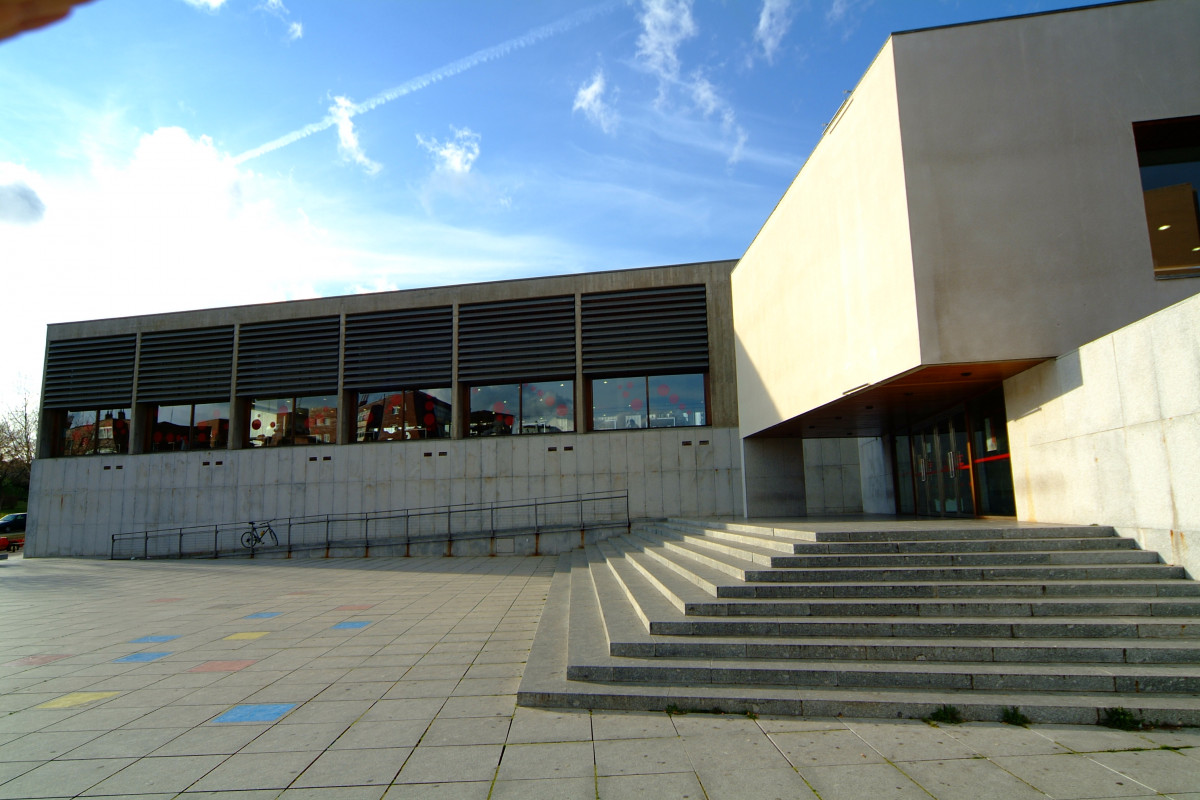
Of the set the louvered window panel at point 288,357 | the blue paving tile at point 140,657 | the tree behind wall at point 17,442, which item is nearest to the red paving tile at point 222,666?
the blue paving tile at point 140,657

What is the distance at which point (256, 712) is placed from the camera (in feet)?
17.0

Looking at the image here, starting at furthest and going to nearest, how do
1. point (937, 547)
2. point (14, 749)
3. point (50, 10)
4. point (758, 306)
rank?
point (758, 306) → point (937, 547) → point (14, 749) → point (50, 10)

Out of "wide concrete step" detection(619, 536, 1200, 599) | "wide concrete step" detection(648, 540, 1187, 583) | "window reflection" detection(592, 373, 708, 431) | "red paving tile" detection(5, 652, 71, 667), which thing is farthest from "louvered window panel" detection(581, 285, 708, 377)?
"red paving tile" detection(5, 652, 71, 667)

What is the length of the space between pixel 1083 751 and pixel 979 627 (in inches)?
57.5

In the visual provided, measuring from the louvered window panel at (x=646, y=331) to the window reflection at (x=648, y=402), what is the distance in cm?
31

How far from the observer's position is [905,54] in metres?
7.94

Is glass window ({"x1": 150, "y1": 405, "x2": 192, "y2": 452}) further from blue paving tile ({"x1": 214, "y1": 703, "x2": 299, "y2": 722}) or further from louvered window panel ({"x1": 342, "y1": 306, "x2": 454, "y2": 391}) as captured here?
blue paving tile ({"x1": 214, "y1": 703, "x2": 299, "y2": 722})

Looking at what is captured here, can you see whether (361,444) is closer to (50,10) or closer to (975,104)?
(975,104)

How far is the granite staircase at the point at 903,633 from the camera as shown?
4840mm

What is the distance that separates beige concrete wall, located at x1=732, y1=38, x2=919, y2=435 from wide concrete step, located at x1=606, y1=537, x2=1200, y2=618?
2.64m

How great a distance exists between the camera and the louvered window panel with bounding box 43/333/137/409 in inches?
858

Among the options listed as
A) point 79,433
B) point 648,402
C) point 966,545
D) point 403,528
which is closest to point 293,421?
point 403,528

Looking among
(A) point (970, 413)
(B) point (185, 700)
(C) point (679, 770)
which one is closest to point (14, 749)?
(B) point (185, 700)

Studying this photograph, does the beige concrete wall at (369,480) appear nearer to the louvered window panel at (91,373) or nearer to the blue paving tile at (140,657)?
the louvered window panel at (91,373)
